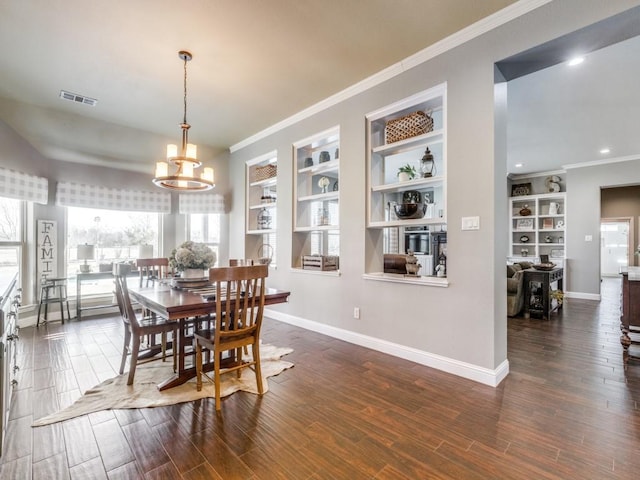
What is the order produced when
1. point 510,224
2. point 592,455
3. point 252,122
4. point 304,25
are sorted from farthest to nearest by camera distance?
point 510,224, point 252,122, point 304,25, point 592,455

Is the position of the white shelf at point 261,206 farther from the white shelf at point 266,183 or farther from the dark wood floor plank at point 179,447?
the dark wood floor plank at point 179,447

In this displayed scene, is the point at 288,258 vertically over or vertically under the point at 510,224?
under

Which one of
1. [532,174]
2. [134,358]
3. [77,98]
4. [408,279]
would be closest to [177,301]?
[134,358]

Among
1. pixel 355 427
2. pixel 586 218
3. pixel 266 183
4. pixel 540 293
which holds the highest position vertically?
pixel 266 183

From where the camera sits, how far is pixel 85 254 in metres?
4.62

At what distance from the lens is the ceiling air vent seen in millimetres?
3736

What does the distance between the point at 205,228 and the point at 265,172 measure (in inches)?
69.9

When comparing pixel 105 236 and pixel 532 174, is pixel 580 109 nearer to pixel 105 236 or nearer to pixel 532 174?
pixel 532 174

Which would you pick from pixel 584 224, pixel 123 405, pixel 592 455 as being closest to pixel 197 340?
pixel 123 405

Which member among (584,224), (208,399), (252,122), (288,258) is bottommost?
(208,399)

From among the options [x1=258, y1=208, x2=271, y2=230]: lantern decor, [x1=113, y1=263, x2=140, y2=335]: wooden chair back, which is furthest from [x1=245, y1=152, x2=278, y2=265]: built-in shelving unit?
[x1=113, y1=263, x2=140, y2=335]: wooden chair back

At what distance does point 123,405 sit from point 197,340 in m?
0.61

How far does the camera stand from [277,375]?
2674mm

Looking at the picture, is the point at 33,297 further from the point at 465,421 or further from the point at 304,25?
the point at 465,421
